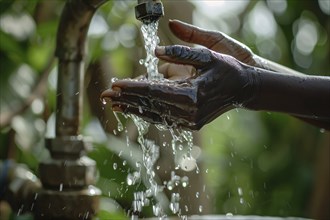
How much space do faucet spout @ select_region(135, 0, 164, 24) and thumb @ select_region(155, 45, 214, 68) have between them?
0.08 metres

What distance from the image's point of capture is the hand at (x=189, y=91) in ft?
2.29

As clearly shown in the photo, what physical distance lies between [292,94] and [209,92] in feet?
0.45

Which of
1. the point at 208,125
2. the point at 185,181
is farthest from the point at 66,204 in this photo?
the point at 208,125

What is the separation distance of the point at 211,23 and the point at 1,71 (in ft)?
3.87

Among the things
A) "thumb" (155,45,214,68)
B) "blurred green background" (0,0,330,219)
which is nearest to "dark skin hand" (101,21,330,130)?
"thumb" (155,45,214,68)

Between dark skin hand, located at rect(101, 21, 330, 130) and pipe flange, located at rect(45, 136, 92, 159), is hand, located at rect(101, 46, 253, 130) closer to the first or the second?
dark skin hand, located at rect(101, 21, 330, 130)

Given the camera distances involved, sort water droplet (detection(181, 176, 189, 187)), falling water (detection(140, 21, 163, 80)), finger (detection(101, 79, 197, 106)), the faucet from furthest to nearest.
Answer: water droplet (detection(181, 176, 189, 187)) → the faucet → falling water (detection(140, 21, 163, 80)) → finger (detection(101, 79, 197, 106))

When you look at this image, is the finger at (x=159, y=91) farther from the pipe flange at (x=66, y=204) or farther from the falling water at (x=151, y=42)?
the pipe flange at (x=66, y=204)

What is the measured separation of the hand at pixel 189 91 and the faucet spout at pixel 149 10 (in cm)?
8

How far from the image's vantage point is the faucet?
92 cm

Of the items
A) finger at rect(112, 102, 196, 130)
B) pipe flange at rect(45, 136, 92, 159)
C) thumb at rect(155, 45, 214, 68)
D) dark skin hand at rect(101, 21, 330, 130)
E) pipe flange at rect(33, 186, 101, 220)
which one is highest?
thumb at rect(155, 45, 214, 68)

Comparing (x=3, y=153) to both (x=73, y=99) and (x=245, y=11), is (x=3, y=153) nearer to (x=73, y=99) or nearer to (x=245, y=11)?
(x=73, y=99)

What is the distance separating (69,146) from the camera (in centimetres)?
94

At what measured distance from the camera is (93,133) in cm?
171
